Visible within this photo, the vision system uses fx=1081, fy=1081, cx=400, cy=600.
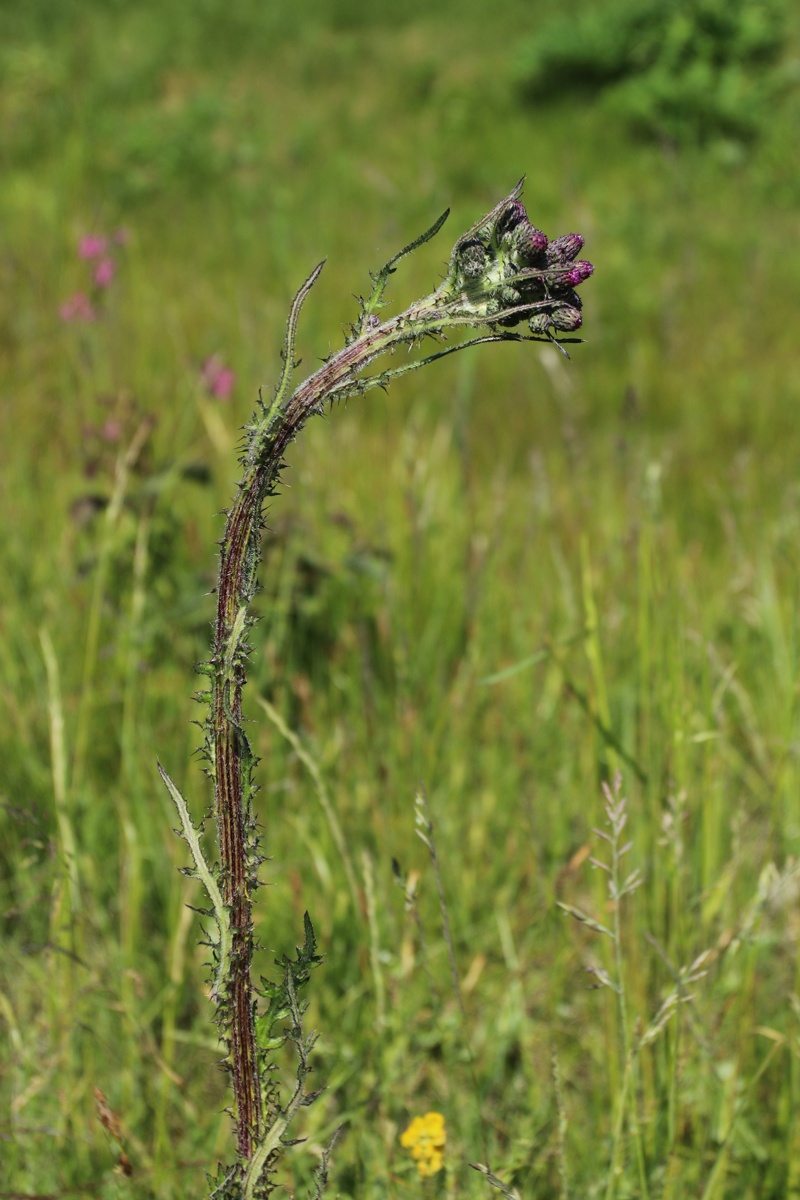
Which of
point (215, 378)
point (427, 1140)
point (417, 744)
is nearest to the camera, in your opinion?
point (427, 1140)

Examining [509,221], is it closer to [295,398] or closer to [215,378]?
[295,398]

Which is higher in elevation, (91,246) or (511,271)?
(91,246)

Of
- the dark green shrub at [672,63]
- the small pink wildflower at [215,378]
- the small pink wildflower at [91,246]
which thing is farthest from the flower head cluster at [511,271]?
the dark green shrub at [672,63]

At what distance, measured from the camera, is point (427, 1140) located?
121 centimetres

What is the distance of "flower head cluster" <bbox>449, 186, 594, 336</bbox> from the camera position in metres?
0.71

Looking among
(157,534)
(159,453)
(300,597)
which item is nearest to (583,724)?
(300,597)

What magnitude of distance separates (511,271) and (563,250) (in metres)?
0.04

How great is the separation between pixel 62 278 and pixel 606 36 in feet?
18.6

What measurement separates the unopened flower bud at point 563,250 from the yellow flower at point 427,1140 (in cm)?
95

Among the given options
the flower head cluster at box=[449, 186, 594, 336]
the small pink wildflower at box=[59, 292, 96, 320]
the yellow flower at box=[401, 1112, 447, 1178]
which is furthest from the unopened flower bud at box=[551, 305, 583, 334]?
the small pink wildflower at box=[59, 292, 96, 320]

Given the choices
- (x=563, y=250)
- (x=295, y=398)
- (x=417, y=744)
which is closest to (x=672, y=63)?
(x=417, y=744)

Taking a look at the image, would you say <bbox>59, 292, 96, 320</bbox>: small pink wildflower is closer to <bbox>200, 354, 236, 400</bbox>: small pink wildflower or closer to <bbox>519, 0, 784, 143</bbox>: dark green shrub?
<bbox>200, 354, 236, 400</bbox>: small pink wildflower

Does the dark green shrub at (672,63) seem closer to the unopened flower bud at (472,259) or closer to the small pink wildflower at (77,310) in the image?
the small pink wildflower at (77,310)

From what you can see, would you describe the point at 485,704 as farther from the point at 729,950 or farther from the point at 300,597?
the point at 729,950
